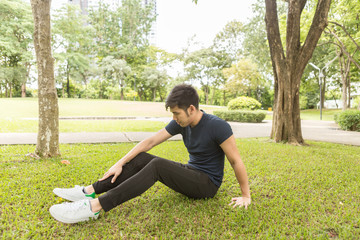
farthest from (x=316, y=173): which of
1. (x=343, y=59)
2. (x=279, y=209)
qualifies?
(x=343, y=59)

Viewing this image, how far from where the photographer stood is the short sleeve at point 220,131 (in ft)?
6.63

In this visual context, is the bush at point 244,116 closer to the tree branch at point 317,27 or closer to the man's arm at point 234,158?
the tree branch at point 317,27

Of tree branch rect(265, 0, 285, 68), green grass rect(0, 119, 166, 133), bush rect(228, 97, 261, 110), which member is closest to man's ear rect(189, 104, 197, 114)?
tree branch rect(265, 0, 285, 68)

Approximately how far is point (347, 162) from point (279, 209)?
291 cm

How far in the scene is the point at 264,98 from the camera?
121 feet

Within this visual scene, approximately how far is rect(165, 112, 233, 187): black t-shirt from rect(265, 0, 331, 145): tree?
4.45 meters

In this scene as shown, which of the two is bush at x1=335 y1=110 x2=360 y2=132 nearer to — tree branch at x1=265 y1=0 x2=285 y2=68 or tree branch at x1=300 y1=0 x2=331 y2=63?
tree branch at x1=300 y1=0 x2=331 y2=63

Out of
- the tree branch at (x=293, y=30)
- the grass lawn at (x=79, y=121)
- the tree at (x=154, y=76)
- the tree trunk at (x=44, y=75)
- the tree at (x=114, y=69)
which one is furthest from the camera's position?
the tree at (x=154, y=76)

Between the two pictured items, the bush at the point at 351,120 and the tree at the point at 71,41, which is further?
the tree at the point at 71,41

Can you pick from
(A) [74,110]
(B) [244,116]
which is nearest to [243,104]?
(B) [244,116]

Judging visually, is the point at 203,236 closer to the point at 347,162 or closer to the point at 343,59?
the point at 347,162

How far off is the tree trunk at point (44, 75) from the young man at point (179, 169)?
197 cm

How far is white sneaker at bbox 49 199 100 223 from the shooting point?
1893 millimetres

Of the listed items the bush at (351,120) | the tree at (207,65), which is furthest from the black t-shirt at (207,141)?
the tree at (207,65)
